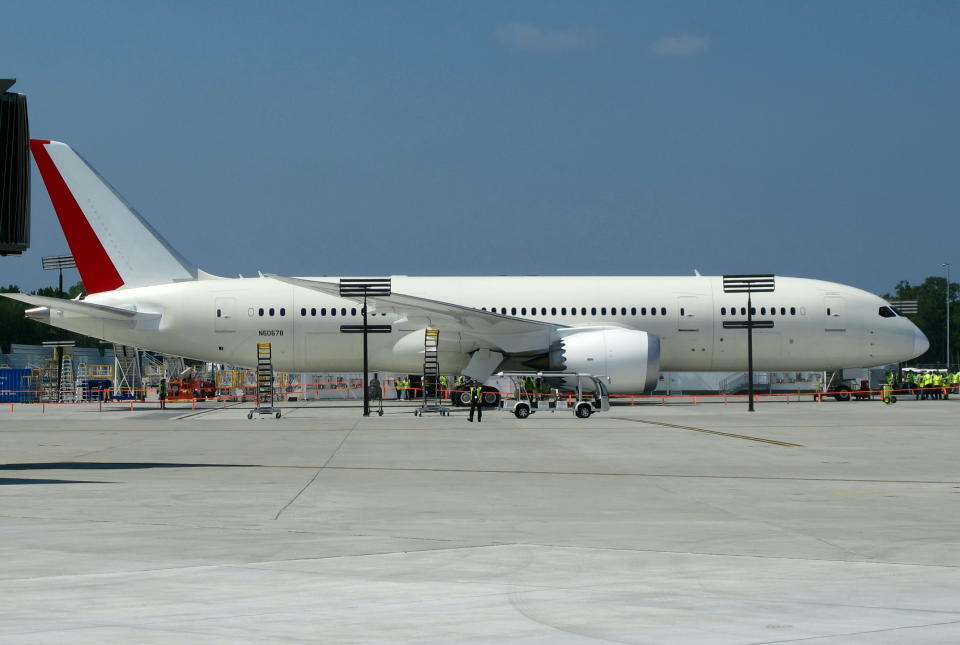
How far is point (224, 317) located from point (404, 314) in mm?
6775

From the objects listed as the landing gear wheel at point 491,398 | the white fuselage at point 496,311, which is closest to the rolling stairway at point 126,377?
the white fuselage at point 496,311

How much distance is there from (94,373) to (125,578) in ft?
236

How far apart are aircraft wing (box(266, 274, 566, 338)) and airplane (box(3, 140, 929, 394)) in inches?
7.3

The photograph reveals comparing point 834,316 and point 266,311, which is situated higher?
point 266,311

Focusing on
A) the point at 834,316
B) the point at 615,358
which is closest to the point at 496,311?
the point at 615,358

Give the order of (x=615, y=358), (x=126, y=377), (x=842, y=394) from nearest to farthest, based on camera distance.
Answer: (x=615, y=358) < (x=842, y=394) < (x=126, y=377)

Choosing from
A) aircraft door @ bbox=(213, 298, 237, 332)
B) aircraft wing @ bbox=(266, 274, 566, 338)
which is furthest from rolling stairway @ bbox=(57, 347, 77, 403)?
aircraft wing @ bbox=(266, 274, 566, 338)

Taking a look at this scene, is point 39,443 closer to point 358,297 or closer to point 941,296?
point 358,297

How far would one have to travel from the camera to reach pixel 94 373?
252ft

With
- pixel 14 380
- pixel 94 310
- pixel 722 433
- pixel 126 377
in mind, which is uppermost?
pixel 94 310

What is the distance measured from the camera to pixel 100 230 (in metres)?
41.8

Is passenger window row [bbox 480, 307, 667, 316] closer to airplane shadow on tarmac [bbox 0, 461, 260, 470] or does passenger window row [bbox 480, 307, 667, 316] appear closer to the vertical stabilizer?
the vertical stabilizer

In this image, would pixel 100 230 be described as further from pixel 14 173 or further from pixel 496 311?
pixel 14 173

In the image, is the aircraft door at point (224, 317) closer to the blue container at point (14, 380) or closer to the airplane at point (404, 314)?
the airplane at point (404, 314)
